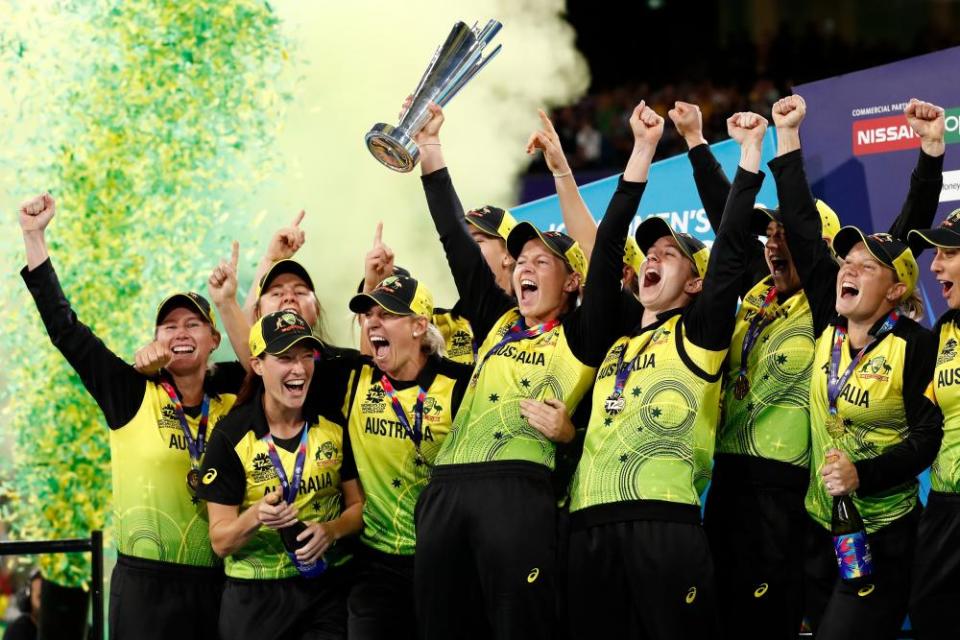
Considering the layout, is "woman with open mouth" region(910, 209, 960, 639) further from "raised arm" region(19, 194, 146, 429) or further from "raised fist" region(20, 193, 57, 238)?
"raised fist" region(20, 193, 57, 238)

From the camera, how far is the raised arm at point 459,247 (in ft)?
16.1

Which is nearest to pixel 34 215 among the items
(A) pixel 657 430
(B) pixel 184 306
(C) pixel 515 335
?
(B) pixel 184 306

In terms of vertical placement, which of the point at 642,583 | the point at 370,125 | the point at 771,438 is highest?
the point at 370,125

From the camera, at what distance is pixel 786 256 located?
15.4ft

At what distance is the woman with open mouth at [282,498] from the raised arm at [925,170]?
6.96 ft

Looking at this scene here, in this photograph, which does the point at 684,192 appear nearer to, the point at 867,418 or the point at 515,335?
the point at 515,335

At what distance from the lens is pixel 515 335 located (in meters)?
4.65

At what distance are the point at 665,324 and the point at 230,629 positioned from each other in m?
1.81

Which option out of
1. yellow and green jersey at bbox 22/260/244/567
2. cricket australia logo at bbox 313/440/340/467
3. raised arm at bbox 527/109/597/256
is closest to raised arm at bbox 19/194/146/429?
yellow and green jersey at bbox 22/260/244/567

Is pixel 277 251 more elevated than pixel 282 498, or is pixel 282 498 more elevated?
pixel 277 251

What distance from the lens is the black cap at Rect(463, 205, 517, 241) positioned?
542 centimetres

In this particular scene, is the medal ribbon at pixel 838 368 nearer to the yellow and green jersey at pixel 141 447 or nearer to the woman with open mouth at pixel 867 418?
the woman with open mouth at pixel 867 418

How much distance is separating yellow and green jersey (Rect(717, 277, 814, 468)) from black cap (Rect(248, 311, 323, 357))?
146cm

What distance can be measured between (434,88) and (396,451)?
1.34m
